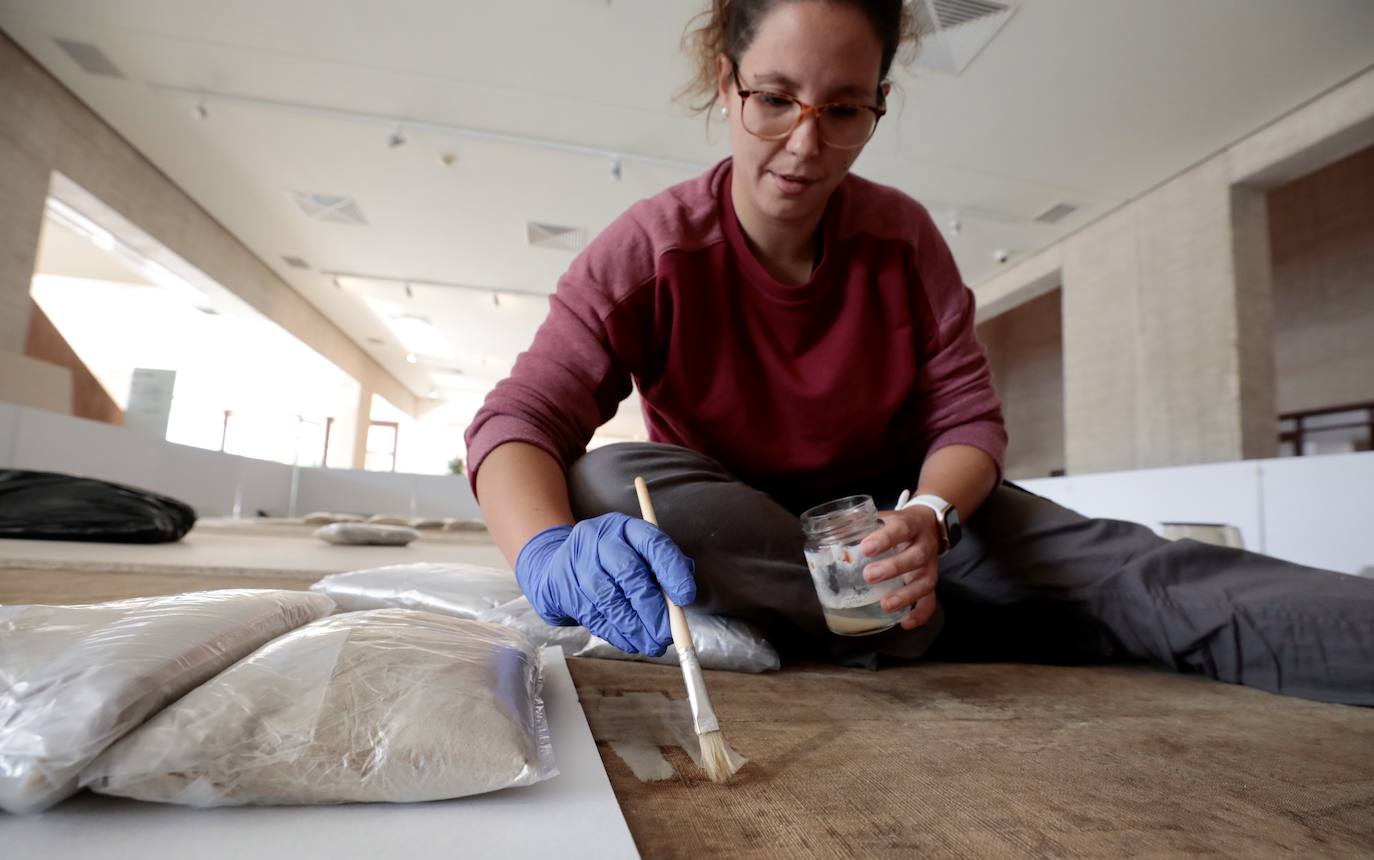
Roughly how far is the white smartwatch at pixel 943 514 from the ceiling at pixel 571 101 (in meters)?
2.66

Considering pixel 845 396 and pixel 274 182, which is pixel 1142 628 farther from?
pixel 274 182

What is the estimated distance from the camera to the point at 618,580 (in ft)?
2.25

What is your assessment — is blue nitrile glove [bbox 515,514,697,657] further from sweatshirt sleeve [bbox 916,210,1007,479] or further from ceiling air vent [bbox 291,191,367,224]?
ceiling air vent [bbox 291,191,367,224]

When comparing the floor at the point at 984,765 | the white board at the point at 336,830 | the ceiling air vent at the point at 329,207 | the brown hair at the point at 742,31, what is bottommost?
the floor at the point at 984,765

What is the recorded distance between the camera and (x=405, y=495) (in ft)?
20.7

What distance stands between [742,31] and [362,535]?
2.49m

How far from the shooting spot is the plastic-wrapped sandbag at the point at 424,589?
119 centimetres

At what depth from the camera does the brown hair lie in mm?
950

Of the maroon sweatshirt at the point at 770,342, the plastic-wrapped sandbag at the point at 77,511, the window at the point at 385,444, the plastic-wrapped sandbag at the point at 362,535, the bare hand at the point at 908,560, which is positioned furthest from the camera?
the window at the point at 385,444

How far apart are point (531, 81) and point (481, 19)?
47cm

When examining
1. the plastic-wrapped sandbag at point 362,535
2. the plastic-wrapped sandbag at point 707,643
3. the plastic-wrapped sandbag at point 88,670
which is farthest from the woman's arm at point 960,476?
the plastic-wrapped sandbag at point 362,535

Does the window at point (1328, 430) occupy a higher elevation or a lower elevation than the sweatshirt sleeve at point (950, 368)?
higher

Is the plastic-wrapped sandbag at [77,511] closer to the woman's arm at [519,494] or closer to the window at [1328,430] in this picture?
the woman's arm at [519,494]

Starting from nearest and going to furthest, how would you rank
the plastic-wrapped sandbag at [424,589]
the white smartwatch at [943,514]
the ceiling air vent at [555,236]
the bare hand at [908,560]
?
the bare hand at [908,560], the white smartwatch at [943,514], the plastic-wrapped sandbag at [424,589], the ceiling air vent at [555,236]
